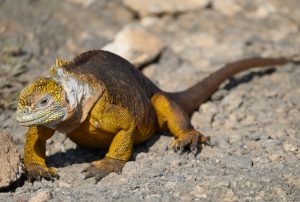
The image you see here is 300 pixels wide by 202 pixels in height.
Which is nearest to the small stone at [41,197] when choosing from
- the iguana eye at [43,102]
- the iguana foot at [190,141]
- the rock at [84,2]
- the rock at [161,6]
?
the iguana eye at [43,102]

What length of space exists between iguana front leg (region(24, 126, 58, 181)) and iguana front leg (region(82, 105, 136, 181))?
429mm

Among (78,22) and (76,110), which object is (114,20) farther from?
(76,110)

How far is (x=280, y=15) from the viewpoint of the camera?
35.0ft

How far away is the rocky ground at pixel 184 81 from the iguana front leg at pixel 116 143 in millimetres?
85

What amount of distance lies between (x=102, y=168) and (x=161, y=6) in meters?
5.20

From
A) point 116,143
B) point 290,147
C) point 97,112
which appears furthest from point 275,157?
point 97,112

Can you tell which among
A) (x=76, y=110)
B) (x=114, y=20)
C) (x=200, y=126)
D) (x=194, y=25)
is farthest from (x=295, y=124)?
(x=114, y=20)

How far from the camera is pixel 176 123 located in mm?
6875

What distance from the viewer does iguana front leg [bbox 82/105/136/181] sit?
5.95 meters

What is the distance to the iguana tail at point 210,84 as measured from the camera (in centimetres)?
761

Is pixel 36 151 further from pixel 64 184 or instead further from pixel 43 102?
pixel 43 102

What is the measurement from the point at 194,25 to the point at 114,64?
3.90 metres

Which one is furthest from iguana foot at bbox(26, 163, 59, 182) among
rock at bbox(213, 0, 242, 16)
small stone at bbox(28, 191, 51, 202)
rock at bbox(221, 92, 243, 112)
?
rock at bbox(213, 0, 242, 16)

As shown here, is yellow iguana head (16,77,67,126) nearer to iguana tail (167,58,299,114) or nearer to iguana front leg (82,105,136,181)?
iguana front leg (82,105,136,181)
